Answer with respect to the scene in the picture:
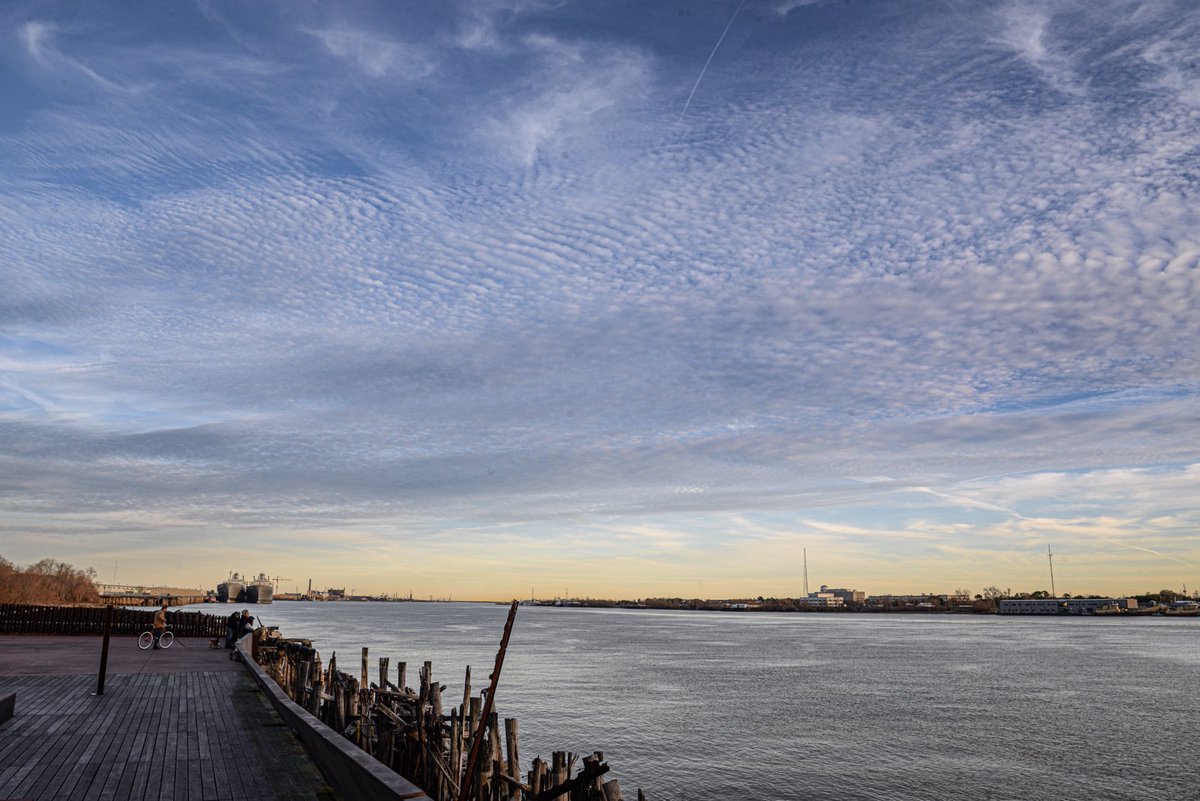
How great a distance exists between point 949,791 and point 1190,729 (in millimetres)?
21267

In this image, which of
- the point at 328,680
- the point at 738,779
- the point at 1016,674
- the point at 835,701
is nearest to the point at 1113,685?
the point at 1016,674

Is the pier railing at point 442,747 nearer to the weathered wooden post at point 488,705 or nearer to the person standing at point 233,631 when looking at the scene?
the weathered wooden post at point 488,705

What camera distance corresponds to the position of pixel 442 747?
1538 centimetres

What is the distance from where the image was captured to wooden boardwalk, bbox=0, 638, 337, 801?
10.8 metres

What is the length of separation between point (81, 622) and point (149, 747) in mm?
36625

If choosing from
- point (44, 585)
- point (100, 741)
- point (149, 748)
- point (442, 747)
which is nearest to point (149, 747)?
point (149, 748)

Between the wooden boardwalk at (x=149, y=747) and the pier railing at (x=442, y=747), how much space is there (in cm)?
168

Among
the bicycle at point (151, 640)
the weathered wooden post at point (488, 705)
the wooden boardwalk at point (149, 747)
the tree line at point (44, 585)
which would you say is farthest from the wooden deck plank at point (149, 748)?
the tree line at point (44, 585)

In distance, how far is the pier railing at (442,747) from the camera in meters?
11.1

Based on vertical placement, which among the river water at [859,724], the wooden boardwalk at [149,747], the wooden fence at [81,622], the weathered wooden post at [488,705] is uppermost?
the weathered wooden post at [488,705]

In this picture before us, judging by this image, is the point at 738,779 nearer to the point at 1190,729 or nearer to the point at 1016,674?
the point at 1190,729

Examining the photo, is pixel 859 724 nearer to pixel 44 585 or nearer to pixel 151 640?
pixel 151 640

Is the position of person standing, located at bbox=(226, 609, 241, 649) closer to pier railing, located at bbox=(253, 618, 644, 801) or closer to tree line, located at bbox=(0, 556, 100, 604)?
pier railing, located at bbox=(253, 618, 644, 801)

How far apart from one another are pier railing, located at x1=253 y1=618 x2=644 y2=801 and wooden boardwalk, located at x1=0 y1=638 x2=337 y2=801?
168cm
